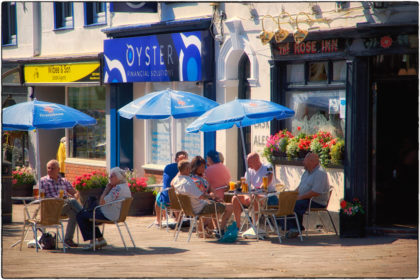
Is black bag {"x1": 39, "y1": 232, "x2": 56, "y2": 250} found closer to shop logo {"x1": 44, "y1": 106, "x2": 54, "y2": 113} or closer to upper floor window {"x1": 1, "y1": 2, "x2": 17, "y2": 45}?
shop logo {"x1": 44, "y1": 106, "x2": 54, "y2": 113}

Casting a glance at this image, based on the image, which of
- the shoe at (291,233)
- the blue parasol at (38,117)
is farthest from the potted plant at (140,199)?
the shoe at (291,233)

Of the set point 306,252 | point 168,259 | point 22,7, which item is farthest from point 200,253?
point 22,7

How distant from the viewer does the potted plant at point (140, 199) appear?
50.0ft

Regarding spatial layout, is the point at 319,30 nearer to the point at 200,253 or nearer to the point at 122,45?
the point at 200,253

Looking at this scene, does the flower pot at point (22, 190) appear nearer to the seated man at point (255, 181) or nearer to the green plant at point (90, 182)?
the green plant at point (90, 182)

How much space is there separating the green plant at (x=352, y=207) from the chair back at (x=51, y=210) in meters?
4.27

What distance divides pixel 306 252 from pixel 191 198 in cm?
202

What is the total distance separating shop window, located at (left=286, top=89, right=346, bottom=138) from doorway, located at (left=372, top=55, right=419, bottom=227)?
2.47 feet

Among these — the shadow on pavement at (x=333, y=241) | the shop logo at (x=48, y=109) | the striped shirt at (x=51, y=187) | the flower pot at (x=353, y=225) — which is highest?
the shop logo at (x=48, y=109)

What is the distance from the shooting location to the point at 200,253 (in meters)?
10.6

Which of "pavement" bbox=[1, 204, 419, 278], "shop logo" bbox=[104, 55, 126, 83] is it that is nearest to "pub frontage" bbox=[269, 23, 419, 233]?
"pavement" bbox=[1, 204, 419, 278]

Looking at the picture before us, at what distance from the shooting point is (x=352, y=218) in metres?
11.8

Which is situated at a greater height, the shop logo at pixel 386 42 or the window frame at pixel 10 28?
the window frame at pixel 10 28

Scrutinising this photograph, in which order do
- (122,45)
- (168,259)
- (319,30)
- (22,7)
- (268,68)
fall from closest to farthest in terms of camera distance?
(168,259) → (319,30) → (268,68) → (122,45) → (22,7)
